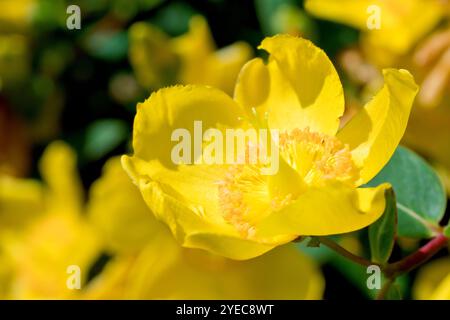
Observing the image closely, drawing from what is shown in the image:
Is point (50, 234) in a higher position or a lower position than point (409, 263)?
higher

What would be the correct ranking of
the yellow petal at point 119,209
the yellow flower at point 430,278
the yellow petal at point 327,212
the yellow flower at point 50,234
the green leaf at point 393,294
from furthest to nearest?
1. the yellow flower at point 50,234
2. the yellow petal at point 119,209
3. the yellow flower at point 430,278
4. the green leaf at point 393,294
5. the yellow petal at point 327,212

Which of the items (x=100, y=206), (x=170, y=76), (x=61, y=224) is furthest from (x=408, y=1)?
(x=61, y=224)

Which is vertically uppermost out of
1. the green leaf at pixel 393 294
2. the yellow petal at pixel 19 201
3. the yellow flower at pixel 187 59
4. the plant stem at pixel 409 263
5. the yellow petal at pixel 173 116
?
the yellow flower at pixel 187 59

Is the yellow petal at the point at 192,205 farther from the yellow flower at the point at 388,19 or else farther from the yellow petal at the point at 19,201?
the yellow petal at the point at 19,201

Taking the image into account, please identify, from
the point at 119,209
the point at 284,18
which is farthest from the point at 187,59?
the point at 119,209

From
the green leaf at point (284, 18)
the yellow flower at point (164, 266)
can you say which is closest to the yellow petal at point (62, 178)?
the yellow flower at point (164, 266)

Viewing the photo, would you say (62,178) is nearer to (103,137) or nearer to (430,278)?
(103,137)
